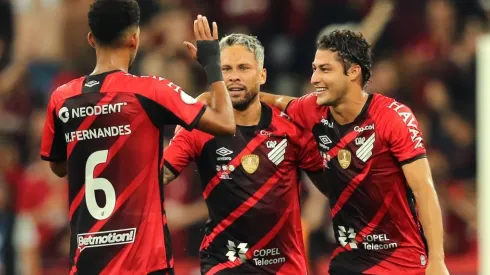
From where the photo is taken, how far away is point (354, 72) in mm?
6922

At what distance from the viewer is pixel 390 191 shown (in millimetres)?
6684

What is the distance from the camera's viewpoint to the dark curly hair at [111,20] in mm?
5707

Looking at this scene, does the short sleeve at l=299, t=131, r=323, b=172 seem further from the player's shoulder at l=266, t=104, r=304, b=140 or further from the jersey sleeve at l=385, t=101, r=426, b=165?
the jersey sleeve at l=385, t=101, r=426, b=165

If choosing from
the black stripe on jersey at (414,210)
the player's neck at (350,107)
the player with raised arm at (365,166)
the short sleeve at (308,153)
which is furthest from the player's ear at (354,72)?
the black stripe on jersey at (414,210)

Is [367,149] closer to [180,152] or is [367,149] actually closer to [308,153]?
[308,153]

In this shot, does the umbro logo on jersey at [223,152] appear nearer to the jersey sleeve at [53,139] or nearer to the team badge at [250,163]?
the team badge at [250,163]

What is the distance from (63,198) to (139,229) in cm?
645

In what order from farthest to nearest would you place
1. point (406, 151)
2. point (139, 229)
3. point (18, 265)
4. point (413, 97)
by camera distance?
point (413, 97) → point (18, 265) → point (406, 151) → point (139, 229)

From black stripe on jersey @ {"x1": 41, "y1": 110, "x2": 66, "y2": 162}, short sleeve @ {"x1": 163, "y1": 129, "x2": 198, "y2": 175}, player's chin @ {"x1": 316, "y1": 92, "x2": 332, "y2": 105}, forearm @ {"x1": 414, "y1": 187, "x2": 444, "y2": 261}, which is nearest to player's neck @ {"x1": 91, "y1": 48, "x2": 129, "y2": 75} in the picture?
black stripe on jersey @ {"x1": 41, "y1": 110, "x2": 66, "y2": 162}

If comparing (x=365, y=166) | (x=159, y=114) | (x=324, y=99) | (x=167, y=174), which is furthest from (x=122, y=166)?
(x=365, y=166)

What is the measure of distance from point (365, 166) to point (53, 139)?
200 cm

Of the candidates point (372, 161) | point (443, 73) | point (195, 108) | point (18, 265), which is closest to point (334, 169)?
point (372, 161)

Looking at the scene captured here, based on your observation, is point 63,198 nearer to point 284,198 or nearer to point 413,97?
point 413,97

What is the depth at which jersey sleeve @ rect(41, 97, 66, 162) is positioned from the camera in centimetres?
586
